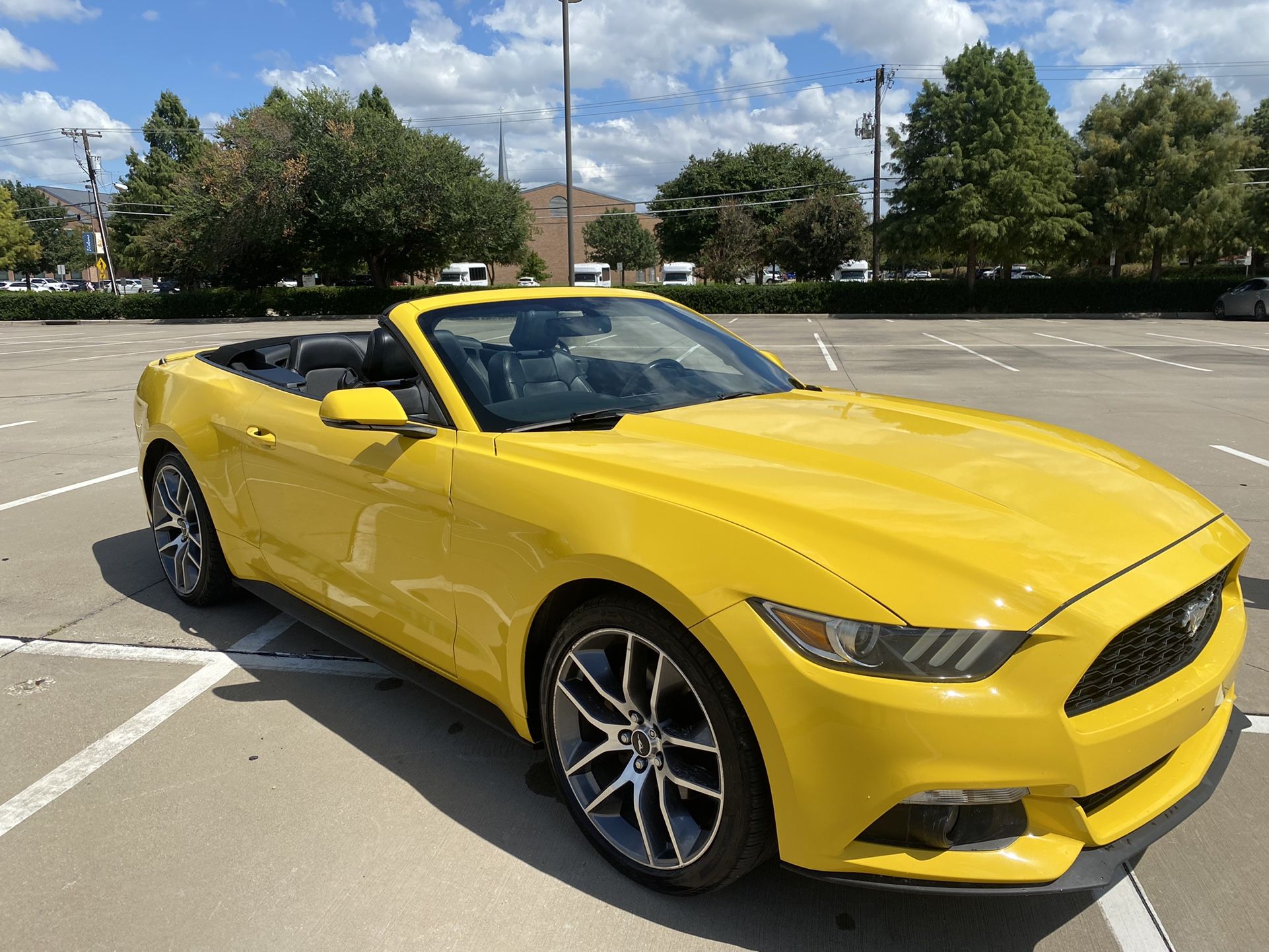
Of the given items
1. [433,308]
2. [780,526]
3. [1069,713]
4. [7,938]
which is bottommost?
[7,938]

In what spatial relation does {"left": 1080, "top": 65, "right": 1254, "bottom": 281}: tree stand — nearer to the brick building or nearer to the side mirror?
the side mirror

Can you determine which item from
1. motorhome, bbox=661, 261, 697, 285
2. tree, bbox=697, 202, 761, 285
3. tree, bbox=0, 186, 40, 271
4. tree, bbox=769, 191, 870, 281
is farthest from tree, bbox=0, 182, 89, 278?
tree, bbox=769, 191, 870, 281

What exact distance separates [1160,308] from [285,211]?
119ft

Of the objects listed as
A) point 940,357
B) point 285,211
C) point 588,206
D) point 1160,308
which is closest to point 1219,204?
point 1160,308

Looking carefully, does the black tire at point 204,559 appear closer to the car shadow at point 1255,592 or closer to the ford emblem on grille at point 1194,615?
the ford emblem on grille at point 1194,615

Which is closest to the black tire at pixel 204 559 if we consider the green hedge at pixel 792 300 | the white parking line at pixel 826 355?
the white parking line at pixel 826 355

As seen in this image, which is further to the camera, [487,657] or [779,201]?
[779,201]

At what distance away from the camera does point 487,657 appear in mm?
2523

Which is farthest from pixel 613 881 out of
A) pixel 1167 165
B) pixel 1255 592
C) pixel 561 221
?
pixel 561 221

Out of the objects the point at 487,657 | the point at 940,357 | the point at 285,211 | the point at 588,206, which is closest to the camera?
the point at 487,657

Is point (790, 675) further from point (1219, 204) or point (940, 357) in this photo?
point (1219, 204)

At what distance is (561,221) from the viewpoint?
3371 inches

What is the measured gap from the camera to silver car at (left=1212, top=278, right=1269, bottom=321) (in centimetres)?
2881

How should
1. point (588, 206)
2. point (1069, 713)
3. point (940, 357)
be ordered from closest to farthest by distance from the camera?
1. point (1069, 713)
2. point (940, 357)
3. point (588, 206)
